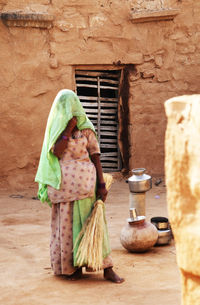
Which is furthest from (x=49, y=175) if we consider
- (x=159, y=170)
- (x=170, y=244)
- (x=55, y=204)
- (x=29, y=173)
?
(x=159, y=170)

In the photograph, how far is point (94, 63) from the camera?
24.7 ft

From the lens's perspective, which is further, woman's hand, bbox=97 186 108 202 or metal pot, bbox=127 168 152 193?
metal pot, bbox=127 168 152 193

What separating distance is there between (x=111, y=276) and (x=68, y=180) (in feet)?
→ 2.37

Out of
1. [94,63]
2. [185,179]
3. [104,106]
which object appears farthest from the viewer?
[104,106]

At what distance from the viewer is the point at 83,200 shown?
350 cm

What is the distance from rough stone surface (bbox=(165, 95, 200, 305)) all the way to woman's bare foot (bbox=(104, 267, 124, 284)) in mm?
2093

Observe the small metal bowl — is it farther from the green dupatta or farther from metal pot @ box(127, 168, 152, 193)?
the green dupatta

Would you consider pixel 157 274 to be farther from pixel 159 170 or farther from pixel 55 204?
pixel 159 170

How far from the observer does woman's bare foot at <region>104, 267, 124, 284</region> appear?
3482 millimetres

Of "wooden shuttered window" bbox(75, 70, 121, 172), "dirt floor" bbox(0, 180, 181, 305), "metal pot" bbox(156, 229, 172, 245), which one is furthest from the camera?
"wooden shuttered window" bbox(75, 70, 121, 172)

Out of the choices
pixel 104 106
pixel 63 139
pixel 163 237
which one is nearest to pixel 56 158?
pixel 63 139

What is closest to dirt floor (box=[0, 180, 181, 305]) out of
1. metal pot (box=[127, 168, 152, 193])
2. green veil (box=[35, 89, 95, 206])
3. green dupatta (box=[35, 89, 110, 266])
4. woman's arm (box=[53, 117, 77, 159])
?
green dupatta (box=[35, 89, 110, 266])

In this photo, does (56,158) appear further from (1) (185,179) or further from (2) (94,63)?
(2) (94,63)

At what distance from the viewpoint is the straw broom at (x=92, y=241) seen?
336 centimetres
